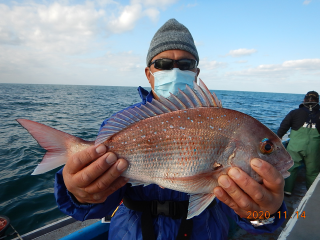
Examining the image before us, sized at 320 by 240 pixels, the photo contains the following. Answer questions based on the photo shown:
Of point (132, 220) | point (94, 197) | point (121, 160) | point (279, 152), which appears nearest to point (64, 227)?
point (132, 220)

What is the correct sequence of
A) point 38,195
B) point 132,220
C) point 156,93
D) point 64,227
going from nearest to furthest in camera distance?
point 132,220 → point 156,93 → point 64,227 → point 38,195

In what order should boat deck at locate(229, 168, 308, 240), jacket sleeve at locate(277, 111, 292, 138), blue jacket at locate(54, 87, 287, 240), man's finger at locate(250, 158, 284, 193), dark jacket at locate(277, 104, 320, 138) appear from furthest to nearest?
1. jacket sleeve at locate(277, 111, 292, 138)
2. dark jacket at locate(277, 104, 320, 138)
3. boat deck at locate(229, 168, 308, 240)
4. blue jacket at locate(54, 87, 287, 240)
5. man's finger at locate(250, 158, 284, 193)

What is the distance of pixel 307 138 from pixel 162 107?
601cm

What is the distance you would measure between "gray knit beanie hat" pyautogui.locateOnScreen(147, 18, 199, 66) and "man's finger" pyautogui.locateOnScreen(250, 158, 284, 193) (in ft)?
6.91

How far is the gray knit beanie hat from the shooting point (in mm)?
2959

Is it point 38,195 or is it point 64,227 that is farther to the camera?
point 38,195

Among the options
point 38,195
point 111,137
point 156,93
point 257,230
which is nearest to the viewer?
point 111,137

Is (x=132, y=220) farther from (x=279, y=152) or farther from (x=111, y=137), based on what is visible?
(x=279, y=152)

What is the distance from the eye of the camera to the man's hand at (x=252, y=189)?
1.54m

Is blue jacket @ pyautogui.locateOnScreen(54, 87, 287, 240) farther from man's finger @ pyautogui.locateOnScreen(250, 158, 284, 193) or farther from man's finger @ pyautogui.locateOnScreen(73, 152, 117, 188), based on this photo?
man's finger @ pyautogui.locateOnScreen(250, 158, 284, 193)

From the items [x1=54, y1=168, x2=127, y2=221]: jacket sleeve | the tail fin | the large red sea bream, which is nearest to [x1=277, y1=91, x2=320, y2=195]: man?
the large red sea bream

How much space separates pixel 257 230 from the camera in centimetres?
195

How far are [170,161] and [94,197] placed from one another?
830mm

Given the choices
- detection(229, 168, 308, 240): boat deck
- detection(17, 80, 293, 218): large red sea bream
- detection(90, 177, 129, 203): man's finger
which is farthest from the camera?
detection(229, 168, 308, 240): boat deck
